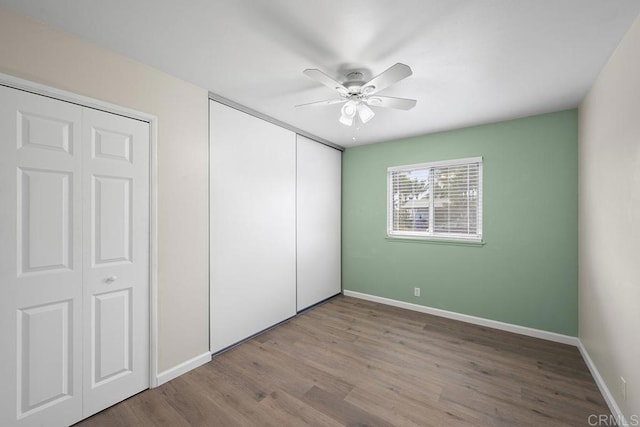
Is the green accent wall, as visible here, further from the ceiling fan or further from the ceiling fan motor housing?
the ceiling fan motor housing

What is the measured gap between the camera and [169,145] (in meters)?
2.24

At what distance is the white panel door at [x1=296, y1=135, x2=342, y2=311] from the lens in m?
3.74

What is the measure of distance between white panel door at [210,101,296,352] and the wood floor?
31 cm

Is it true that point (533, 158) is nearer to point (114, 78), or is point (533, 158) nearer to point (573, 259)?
point (573, 259)

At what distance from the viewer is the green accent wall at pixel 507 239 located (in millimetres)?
2863

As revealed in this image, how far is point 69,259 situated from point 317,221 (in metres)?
2.83

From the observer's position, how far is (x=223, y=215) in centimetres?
268

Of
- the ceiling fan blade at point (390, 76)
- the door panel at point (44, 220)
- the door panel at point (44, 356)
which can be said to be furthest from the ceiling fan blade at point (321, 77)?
the door panel at point (44, 356)

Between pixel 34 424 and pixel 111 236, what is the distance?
3.86 ft

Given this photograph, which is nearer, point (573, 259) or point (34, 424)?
point (34, 424)

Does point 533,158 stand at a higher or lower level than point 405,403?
higher

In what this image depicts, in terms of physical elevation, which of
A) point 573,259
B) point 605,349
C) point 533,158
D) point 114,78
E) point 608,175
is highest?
point 114,78

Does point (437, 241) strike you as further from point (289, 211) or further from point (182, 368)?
point (182, 368)

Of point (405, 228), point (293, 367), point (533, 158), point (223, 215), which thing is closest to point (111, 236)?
point (223, 215)
